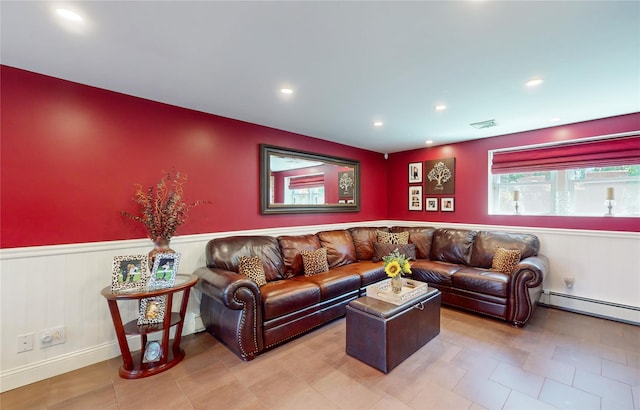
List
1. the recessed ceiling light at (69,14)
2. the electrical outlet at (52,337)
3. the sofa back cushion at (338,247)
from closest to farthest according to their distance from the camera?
the recessed ceiling light at (69,14)
the electrical outlet at (52,337)
the sofa back cushion at (338,247)

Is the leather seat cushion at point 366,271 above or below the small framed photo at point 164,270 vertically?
below

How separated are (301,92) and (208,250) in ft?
6.20

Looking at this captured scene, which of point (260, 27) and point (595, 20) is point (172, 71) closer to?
point (260, 27)

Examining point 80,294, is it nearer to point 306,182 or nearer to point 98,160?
point 98,160

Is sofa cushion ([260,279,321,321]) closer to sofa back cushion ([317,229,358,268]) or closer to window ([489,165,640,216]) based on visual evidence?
sofa back cushion ([317,229,358,268])

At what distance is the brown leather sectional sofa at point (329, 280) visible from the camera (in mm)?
2385

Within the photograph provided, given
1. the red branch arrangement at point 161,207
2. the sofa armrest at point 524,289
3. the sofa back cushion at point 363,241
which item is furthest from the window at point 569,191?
the red branch arrangement at point 161,207

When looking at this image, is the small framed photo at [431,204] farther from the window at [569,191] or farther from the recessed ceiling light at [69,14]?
the recessed ceiling light at [69,14]

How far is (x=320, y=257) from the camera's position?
3424mm

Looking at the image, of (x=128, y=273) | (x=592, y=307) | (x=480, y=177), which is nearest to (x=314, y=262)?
(x=128, y=273)

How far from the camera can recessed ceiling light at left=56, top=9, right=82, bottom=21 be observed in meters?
1.46

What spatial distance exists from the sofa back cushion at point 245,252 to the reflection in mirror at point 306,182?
496 mm

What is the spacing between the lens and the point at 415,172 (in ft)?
16.5

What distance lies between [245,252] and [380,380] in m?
1.81
